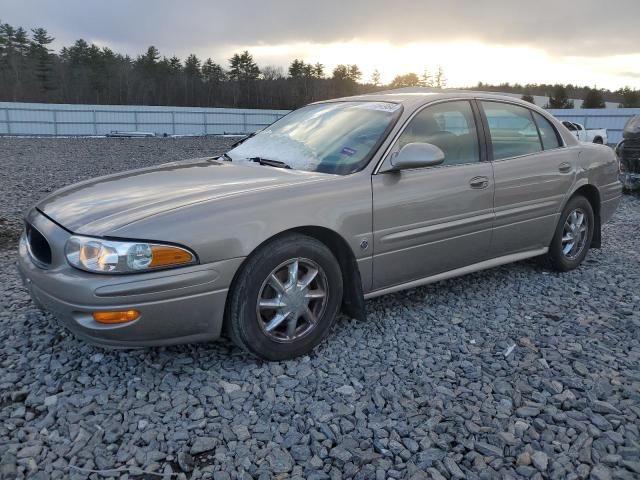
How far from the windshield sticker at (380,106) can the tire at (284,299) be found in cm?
120

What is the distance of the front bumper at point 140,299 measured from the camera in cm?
257

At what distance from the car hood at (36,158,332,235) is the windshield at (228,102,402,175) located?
19 cm

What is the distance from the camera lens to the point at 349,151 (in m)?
3.50

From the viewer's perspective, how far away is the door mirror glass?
3.31 meters

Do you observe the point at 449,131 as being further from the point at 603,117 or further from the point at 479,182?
the point at 603,117

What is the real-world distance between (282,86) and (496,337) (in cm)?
6712

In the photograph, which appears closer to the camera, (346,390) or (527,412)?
(527,412)

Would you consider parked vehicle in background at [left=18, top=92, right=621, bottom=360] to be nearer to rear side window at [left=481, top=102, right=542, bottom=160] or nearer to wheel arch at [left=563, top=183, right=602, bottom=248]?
rear side window at [left=481, top=102, right=542, bottom=160]

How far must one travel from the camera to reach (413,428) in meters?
2.49

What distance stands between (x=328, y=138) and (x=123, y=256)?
1693 mm

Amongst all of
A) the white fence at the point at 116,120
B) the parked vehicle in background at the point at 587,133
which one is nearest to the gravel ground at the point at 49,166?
the white fence at the point at 116,120

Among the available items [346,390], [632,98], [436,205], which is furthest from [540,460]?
[632,98]

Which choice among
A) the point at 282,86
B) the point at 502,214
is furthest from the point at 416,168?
the point at 282,86

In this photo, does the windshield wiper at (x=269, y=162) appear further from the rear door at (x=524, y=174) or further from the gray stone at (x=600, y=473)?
the gray stone at (x=600, y=473)
